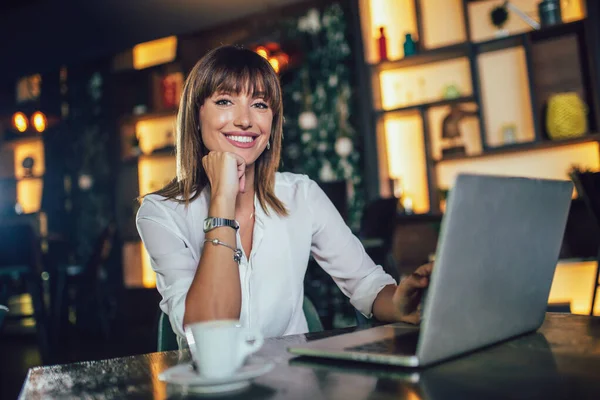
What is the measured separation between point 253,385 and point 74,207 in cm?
679

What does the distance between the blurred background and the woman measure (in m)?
1.49

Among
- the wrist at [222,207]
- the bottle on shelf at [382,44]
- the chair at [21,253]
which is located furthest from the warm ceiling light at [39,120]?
the wrist at [222,207]

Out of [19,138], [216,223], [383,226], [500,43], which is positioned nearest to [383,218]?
[383,226]

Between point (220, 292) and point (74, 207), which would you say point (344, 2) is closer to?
point (74, 207)

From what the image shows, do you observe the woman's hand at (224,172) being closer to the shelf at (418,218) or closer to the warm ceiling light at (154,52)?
the shelf at (418,218)

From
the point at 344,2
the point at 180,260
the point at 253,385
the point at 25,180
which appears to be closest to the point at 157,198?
the point at 180,260

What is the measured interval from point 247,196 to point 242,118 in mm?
212

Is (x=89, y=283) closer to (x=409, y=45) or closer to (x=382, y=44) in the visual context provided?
(x=382, y=44)

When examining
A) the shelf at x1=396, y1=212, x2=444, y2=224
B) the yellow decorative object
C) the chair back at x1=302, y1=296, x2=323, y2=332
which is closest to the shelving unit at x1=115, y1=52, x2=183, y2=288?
the shelf at x1=396, y1=212, x2=444, y2=224

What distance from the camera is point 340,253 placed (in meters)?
1.44

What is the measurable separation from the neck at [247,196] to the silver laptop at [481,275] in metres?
0.71

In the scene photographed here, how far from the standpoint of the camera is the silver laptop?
1.98 ft

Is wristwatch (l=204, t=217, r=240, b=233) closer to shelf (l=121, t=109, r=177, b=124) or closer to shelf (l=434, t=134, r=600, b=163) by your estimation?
shelf (l=434, t=134, r=600, b=163)

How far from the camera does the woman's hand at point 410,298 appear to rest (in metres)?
0.96
